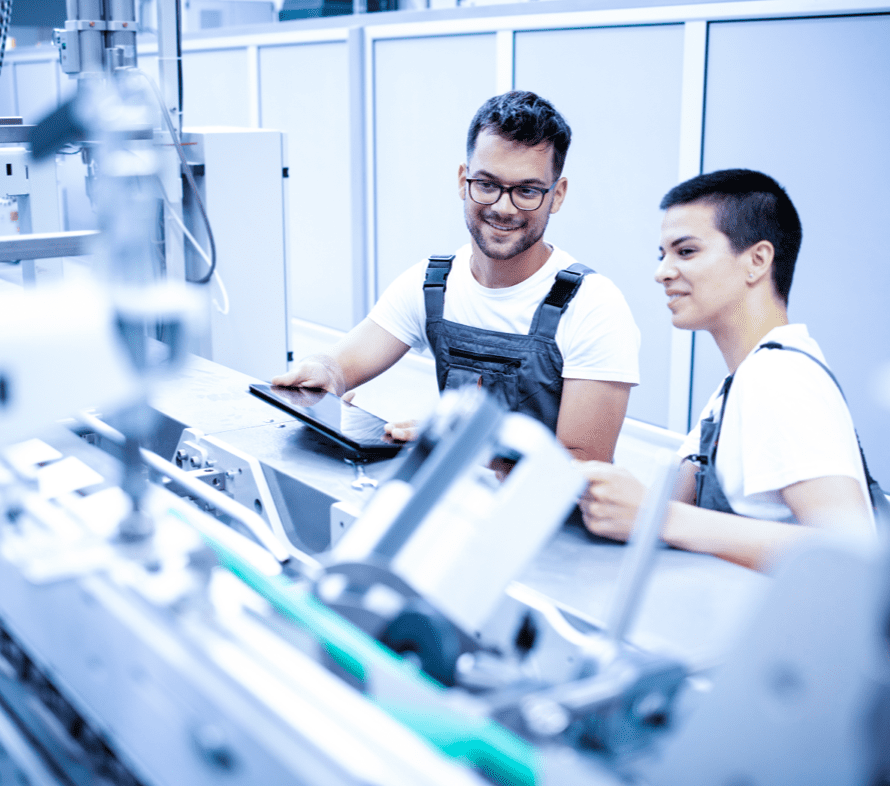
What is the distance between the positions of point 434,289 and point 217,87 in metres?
4.16

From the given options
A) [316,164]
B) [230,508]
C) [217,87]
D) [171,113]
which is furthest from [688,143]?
[217,87]

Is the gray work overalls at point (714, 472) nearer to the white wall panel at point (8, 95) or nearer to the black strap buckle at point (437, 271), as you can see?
the black strap buckle at point (437, 271)

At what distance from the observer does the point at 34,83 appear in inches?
274

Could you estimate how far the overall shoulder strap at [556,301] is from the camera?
1.72 m

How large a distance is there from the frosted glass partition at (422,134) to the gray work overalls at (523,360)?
2.39 m

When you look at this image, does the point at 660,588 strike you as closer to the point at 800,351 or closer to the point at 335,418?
the point at 800,351

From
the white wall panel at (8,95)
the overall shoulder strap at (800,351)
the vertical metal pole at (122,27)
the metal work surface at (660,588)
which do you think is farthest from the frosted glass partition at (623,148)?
the white wall panel at (8,95)

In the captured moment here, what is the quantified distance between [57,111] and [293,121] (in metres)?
4.64

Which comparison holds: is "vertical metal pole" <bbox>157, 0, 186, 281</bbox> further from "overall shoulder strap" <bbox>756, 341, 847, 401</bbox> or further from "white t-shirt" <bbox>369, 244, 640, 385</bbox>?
"overall shoulder strap" <bbox>756, 341, 847, 401</bbox>

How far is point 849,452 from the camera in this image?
1.04 meters

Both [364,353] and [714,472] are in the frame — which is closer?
[714,472]

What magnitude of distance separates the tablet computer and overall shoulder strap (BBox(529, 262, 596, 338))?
1.48 feet

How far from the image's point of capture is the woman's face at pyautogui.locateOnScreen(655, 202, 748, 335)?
1.27 m

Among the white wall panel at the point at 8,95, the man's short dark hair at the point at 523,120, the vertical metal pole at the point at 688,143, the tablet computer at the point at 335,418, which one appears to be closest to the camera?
the tablet computer at the point at 335,418
